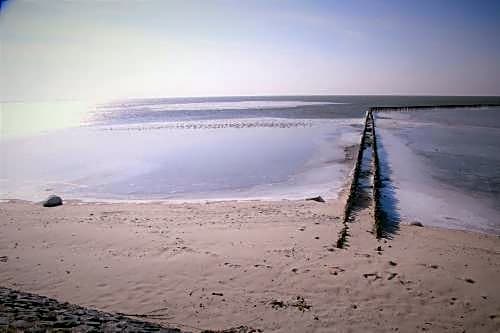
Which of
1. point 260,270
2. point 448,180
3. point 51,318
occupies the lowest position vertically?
point 260,270

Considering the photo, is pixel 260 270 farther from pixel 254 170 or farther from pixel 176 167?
pixel 176 167

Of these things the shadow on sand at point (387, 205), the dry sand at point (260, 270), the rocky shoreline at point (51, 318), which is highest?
the rocky shoreline at point (51, 318)

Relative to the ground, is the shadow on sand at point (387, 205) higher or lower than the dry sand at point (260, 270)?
higher

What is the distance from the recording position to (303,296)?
20.5 feet

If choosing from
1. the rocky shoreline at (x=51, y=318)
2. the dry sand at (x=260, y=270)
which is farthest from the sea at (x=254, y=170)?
the rocky shoreline at (x=51, y=318)

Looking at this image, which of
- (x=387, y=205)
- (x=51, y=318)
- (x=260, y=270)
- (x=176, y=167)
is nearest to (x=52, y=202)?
(x=176, y=167)

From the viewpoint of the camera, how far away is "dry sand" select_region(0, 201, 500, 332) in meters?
5.71

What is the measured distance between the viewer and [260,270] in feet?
23.7

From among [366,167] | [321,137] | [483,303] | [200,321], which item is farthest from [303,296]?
[321,137]

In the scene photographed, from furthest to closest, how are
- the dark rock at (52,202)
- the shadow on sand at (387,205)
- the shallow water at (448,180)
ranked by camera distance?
the dark rock at (52,202), the shallow water at (448,180), the shadow on sand at (387,205)

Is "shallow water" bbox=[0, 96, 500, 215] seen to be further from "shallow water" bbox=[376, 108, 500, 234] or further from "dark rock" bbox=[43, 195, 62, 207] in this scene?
"shallow water" bbox=[376, 108, 500, 234]

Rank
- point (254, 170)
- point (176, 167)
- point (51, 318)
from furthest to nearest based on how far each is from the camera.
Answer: point (176, 167), point (254, 170), point (51, 318)

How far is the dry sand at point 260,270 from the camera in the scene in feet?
18.7

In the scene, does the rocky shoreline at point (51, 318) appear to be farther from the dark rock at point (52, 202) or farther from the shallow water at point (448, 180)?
the shallow water at point (448, 180)
